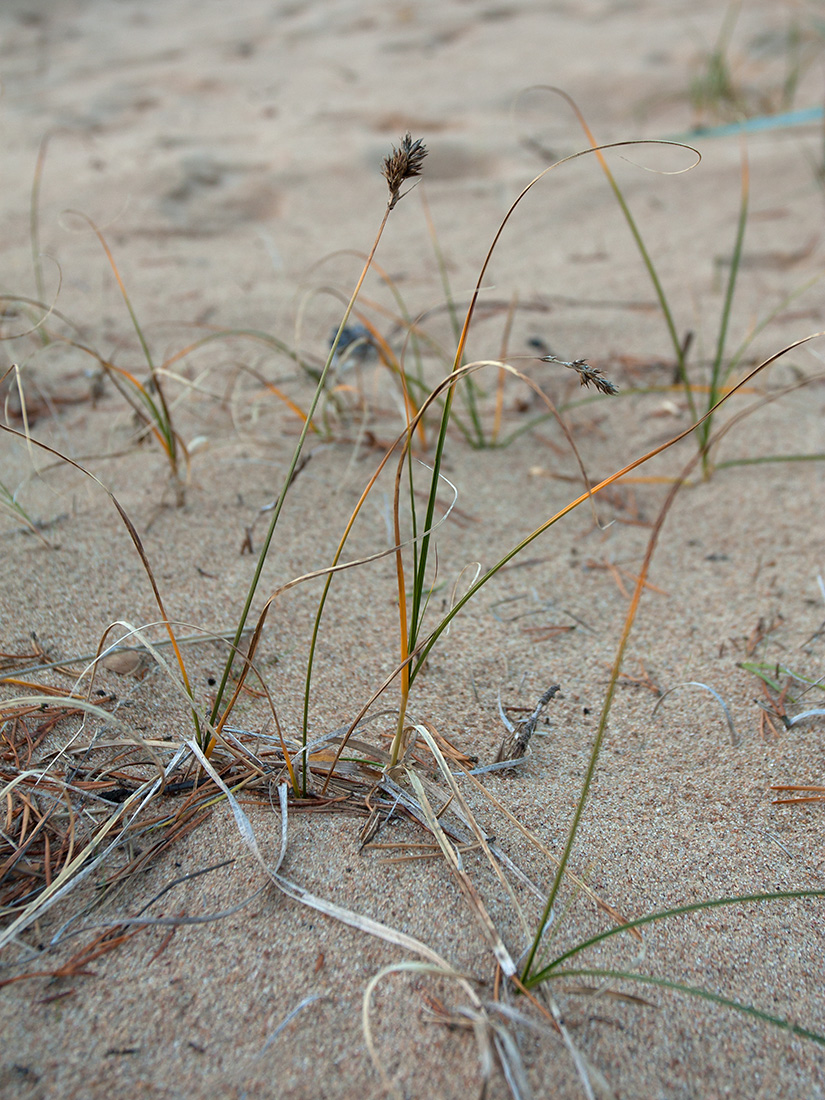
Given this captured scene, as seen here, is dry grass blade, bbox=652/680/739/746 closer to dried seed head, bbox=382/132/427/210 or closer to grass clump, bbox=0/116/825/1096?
grass clump, bbox=0/116/825/1096

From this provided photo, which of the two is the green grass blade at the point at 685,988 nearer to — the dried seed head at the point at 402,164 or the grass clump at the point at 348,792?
the grass clump at the point at 348,792

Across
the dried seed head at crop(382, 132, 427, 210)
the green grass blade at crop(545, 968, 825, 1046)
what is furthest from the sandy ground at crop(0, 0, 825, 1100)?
the dried seed head at crop(382, 132, 427, 210)

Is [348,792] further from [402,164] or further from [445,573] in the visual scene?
[402,164]

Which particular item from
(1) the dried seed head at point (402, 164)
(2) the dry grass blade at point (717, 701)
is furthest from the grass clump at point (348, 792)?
(2) the dry grass blade at point (717, 701)

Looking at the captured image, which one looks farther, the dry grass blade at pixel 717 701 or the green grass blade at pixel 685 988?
the dry grass blade at pixel 717 701

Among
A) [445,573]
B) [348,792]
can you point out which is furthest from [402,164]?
[445,573]

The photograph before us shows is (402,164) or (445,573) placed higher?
(402,164)

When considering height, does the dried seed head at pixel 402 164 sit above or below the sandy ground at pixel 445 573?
above

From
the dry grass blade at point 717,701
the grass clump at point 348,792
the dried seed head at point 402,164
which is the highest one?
the dried seed head at point 402,164

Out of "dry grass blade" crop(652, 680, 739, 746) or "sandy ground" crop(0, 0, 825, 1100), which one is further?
"dry grass blade" crop(652, 680, 739, 746)
